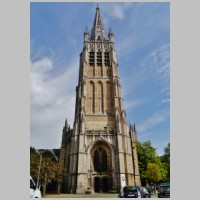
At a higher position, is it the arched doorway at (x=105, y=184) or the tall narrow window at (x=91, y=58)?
the tall narrow window at (x=91, y=58)

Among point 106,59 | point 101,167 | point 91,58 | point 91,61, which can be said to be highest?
point 91,58

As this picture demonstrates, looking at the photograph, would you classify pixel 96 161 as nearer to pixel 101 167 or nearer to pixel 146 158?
pixel 101 167

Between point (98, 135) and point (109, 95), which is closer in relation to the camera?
point (98, 135)

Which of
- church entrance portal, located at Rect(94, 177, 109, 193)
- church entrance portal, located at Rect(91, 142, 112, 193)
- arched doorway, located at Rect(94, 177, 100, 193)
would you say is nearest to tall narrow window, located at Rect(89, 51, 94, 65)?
church entrance portal, located at Rect(91, 142, 112, 193)

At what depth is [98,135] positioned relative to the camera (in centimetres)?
4325

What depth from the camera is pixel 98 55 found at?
55.6 meters

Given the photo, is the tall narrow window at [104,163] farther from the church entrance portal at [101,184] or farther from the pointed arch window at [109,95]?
the pointed arch window at [109,95]

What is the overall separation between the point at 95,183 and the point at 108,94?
18664 mm

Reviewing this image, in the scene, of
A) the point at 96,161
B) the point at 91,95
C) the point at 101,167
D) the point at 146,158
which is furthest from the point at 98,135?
the point at 146,158

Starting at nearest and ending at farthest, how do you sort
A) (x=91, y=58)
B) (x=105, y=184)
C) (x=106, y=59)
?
(x=105, y=184) < (x=91, y=58) < (x=106, y=59)

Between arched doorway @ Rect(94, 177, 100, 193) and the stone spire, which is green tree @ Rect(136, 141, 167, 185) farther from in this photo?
the stone spire

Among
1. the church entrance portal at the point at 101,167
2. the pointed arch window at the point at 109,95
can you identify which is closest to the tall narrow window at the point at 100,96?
the pointed arch window at the point at 109,95

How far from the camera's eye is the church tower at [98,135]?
39.9 meters

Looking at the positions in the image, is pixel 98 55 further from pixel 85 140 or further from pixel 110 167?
pixel 110 167
